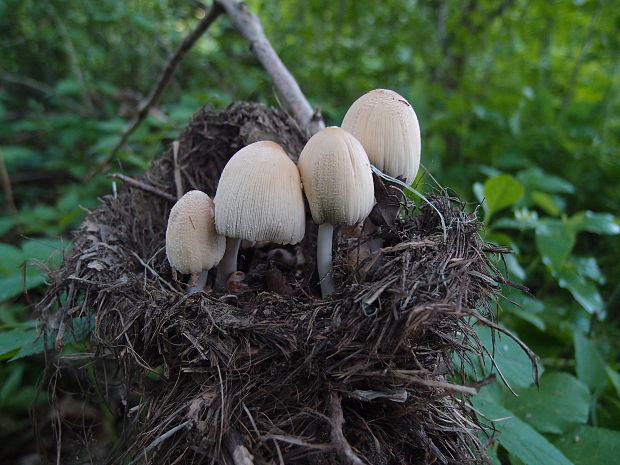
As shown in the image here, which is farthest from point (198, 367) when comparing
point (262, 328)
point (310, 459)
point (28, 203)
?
point (28, 203)

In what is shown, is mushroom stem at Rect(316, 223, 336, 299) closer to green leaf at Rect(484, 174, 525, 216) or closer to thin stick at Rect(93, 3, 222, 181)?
green leaf at Rect(484, 174, 525, 216)

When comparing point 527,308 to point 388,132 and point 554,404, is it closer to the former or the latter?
point 554,404

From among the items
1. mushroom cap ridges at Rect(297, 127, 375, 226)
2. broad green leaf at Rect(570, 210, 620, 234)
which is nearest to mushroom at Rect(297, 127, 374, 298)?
mushroom cap ridges at Rect(297, 127, 375, 226)

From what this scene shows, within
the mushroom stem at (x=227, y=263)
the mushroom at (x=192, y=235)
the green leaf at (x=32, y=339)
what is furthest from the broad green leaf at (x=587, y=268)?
the green leaf at (x=32, y=339)

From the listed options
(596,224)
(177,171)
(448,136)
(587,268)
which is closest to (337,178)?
(177,171)

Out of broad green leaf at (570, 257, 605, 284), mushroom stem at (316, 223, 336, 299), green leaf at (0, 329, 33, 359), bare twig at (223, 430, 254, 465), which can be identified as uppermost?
mushroom stem at (316, 223, 336, 299)

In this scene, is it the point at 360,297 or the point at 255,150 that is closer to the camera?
the point at 360,297

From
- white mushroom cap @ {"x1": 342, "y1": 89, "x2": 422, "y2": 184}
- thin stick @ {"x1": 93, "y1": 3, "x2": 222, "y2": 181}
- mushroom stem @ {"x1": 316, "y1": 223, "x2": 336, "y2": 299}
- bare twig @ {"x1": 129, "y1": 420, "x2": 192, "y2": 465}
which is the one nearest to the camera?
bare twig @ {"x1": 129, "y1": 420, "x2": 192, "y2": 465}

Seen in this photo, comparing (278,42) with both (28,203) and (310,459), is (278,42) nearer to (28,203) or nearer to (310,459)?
(28,203)
